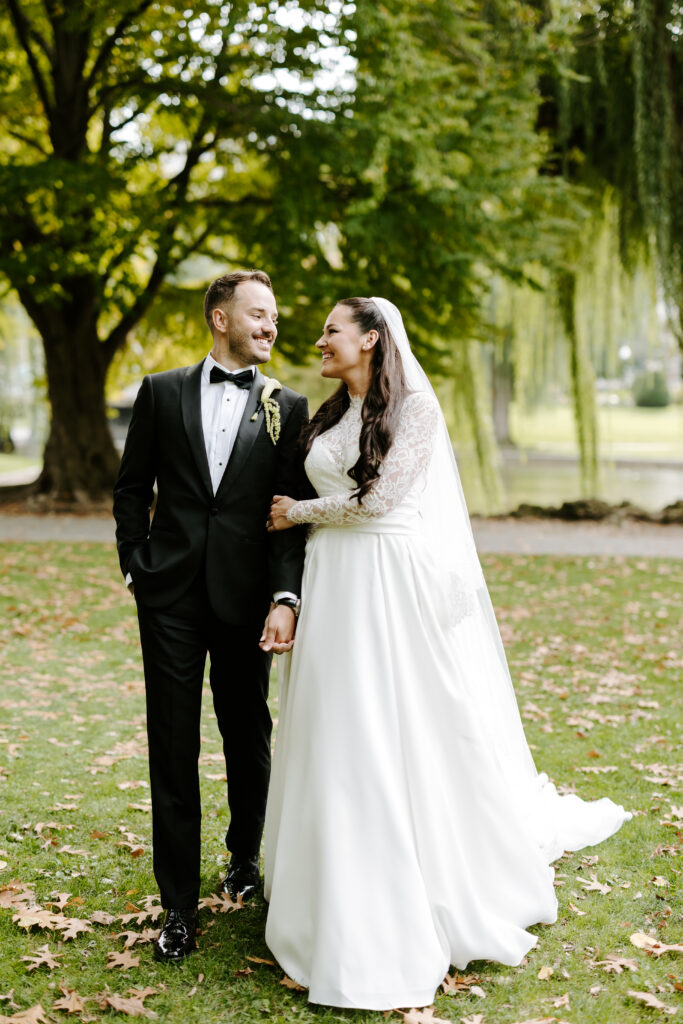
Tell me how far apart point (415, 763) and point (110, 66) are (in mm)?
14702

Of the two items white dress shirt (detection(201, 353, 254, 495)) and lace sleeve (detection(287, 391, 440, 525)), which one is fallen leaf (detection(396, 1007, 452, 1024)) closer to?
lace sleeve (detection(287, 391, 440, 525))

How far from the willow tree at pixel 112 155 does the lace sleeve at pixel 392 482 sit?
9551 millimetres

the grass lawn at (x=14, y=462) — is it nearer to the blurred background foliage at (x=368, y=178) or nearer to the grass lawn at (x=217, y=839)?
the blurred background foliage at (x=368, y=178)

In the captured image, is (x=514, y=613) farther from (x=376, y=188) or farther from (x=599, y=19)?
(x=599, y=19)

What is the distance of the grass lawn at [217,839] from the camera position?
3.29m

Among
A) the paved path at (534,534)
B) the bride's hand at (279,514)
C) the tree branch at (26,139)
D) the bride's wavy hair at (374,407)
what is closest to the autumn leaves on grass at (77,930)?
the bride's hand at (279,514)

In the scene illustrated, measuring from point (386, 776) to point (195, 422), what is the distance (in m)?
1.36

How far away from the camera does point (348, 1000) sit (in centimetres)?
315

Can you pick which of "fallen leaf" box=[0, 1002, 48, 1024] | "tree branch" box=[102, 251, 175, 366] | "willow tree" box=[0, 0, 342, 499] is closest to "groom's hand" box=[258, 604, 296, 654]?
"fallen leaf" box=[0, 1002, 48, 1024]

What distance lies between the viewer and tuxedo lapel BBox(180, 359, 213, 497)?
3.52 m

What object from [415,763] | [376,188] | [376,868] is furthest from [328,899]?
[376,188]

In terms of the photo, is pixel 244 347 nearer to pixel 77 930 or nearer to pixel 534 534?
pixel 77 930

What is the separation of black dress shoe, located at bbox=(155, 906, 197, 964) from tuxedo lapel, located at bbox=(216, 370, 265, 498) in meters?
1.47

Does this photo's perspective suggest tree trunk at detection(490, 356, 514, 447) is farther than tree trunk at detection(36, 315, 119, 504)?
Yes
